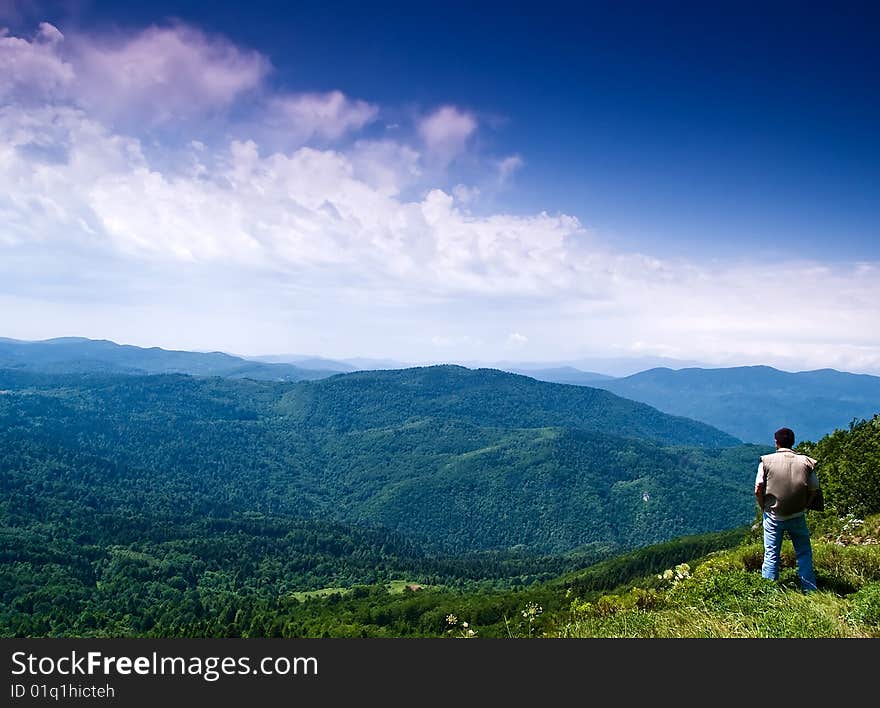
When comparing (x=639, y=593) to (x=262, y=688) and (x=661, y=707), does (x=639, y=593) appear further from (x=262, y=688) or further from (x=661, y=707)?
(x=262, y=688)

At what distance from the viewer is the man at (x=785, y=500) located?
30.6 ft

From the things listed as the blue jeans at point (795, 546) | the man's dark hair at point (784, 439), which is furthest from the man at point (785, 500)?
the man's dark hair at point (784, 439)

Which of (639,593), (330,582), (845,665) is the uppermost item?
(845,665)

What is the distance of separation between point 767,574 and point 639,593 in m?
2.34

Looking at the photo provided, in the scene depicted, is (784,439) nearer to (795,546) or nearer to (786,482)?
(786,482)

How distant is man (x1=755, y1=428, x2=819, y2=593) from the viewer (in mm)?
9328

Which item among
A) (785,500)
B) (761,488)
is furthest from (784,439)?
(785,500)

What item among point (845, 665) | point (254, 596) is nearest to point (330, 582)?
point (254, 596)

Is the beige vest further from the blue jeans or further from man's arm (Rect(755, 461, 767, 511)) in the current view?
the blue jeans

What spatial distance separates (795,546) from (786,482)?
1.15 meters

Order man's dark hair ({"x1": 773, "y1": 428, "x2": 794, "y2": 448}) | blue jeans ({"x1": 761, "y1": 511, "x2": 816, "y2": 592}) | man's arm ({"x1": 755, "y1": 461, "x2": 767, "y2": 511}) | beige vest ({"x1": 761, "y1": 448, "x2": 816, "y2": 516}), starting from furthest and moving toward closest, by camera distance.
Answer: man's dark hair ({"x1": 773, "y1": 428, "x2": 794, "y2": 448}) → man's arm ({"x1": 755, "y1": 461, "x2": 767, "y2": 511}) → beige vest ({"x1": 761, "y1": 448, "x2": 816, "y2": 516}) → blue jeans ({"x1": 761, "y1": 511, "x2": 816, "y2": 592})

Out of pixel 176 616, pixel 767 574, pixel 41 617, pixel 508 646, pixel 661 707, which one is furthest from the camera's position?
pixel 176 616

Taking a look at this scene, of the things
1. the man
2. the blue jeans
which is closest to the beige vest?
the man

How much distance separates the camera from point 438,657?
6.42 meters
